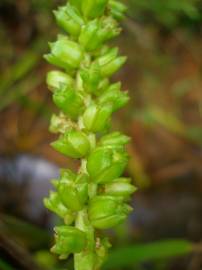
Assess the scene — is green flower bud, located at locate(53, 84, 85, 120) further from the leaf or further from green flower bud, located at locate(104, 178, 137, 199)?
the leaf

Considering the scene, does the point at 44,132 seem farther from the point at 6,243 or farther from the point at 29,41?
the point at 6,243

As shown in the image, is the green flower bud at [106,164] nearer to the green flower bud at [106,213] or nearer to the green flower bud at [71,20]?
the green flower bud at [106,213]

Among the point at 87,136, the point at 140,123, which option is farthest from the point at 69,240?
the point at 140,123

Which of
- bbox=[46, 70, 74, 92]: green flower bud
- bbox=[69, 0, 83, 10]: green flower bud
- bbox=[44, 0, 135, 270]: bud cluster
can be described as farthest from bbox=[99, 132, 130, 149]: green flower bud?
bbox=[69, 0, 83, 10]: green flower bud

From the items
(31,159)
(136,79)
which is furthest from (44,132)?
(136,79)

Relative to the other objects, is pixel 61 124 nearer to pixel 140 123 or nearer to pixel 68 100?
pixel 68 100

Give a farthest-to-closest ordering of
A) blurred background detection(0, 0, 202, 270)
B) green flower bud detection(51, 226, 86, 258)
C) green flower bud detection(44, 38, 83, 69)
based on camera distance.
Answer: blurred background detection(0, 0, 202, 270)
green flower bud detection(44, 38, 83, 69)
green flower bud detection(51, 226, 86, 258)

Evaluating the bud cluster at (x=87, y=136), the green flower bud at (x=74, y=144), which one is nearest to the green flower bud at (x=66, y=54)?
the bud cluster at (x=87, y=136)
